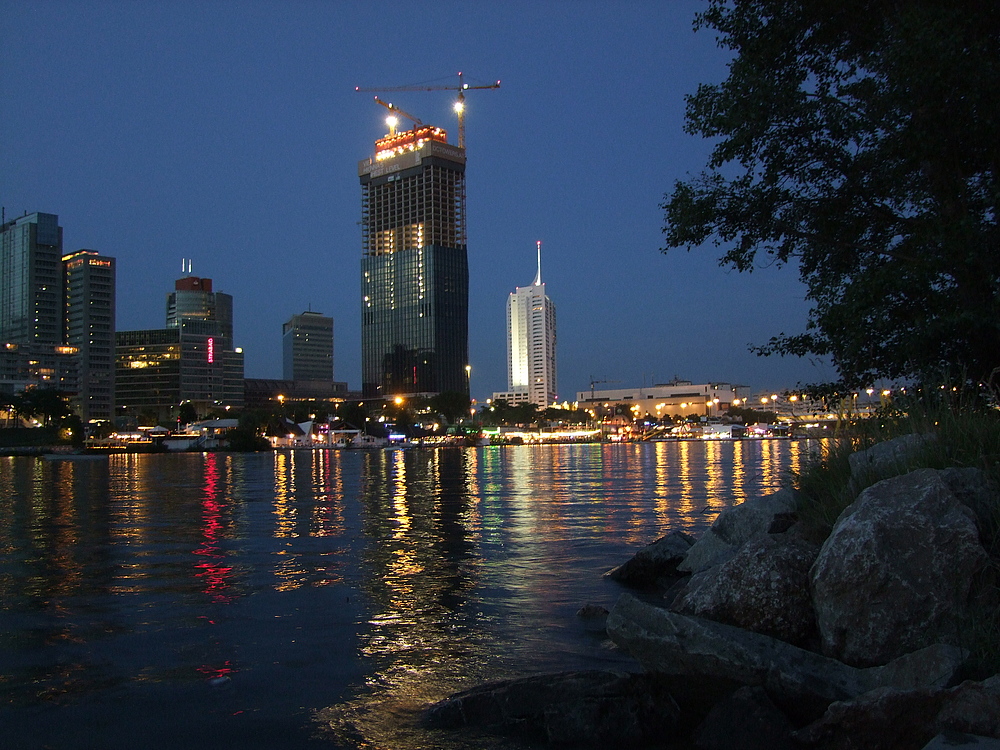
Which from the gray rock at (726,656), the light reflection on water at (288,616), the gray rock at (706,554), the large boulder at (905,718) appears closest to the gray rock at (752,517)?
the gray rock at (706,554)

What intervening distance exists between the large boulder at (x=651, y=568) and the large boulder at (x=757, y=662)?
4.79 m

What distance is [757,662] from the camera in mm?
6879

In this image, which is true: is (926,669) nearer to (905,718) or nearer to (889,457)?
(905,718)

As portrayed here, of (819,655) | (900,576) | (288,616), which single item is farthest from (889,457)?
(288,616)

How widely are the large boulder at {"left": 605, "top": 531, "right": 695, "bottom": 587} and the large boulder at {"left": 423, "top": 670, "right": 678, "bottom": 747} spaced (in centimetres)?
576

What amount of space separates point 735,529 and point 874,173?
538cm

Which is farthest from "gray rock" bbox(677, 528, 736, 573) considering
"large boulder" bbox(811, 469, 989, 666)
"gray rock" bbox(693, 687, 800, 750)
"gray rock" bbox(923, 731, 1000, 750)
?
"gray rock" bbox(923, 731, 1000, 750)

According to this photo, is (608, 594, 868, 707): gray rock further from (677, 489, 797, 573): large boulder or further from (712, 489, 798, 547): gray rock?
(712, 489, 798, 547): gray rock

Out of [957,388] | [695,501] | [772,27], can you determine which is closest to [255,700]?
[957,388]

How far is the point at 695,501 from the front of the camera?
2584cm

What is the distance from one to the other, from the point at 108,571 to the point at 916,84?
13.8 m

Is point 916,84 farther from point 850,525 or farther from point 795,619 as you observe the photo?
point 795,619

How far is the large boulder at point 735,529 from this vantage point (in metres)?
11.6

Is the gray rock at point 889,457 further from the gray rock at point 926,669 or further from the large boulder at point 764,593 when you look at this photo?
the gray rock at point 926,669
